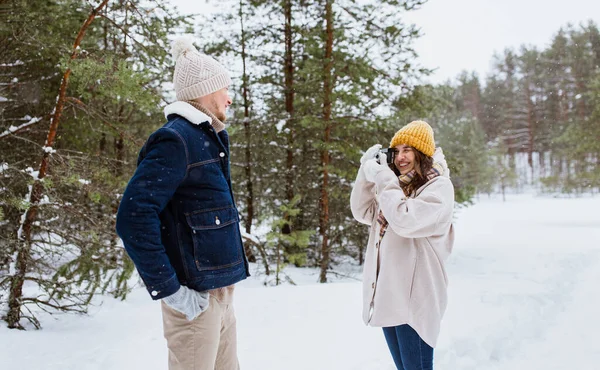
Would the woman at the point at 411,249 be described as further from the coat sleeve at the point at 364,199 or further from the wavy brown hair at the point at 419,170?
the coat sleeve at the point at 364,199

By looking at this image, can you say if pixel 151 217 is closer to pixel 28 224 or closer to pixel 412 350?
pixel 412 350

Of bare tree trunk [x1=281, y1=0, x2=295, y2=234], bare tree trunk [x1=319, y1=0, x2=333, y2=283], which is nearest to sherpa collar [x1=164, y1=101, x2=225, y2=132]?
bare tree trunk [x1=319, y1=0, x2=333, y2=283]

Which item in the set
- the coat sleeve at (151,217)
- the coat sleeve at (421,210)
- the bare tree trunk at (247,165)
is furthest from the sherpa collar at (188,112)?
the bare tree trunk at (247,165)

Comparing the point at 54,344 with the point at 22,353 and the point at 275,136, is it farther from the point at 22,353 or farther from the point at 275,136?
the point at 275,136

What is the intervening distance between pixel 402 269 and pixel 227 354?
3.87ft

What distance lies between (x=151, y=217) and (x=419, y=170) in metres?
1.83

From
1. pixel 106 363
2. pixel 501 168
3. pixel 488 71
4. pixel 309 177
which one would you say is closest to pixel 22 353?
pixel 106 363

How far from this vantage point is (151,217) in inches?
70.7

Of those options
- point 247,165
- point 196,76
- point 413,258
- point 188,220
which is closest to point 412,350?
point 413,258

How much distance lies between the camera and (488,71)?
61781mm

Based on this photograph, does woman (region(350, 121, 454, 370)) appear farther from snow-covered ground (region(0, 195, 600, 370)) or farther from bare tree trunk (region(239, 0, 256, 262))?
bare tree trunk (region(239, 0, 256, 262))

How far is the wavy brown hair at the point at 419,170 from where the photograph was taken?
286cm

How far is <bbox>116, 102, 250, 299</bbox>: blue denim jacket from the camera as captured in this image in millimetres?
1790

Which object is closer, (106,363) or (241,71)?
(106,363)
